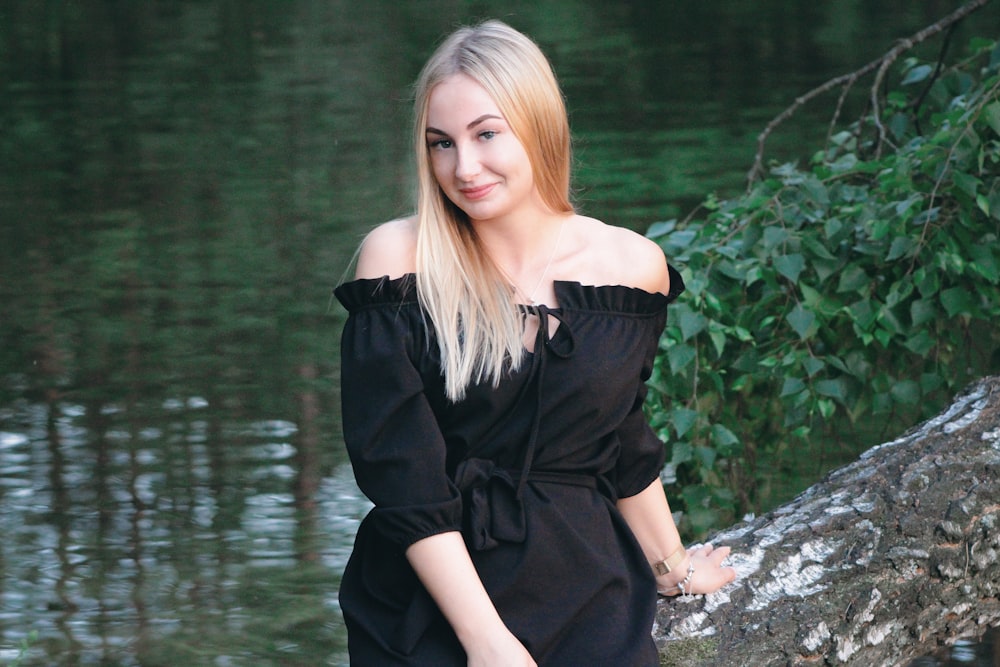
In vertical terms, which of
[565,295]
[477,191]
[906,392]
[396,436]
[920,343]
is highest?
[477,191]

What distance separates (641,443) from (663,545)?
0.17 meters

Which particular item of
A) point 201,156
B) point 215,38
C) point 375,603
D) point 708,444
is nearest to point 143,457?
point 708,444

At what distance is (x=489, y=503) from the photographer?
172cm

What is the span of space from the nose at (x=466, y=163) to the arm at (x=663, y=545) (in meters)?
0.52

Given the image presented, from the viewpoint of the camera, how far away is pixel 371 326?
5.58 feet

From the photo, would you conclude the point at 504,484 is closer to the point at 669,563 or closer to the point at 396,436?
the point at 396,436

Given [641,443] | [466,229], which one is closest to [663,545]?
[641,443]

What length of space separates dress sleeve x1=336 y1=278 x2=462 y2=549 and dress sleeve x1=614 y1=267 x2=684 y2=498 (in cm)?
30

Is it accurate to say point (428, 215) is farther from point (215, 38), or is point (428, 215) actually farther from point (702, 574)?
point (215, 38)

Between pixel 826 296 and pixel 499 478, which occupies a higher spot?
pixel 499 478

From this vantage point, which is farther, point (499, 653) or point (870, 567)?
point (870, 567)

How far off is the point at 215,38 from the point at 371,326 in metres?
12.0

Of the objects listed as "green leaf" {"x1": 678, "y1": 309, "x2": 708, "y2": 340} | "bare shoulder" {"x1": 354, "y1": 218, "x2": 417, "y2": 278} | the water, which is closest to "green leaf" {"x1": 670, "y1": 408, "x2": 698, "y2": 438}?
"green leaf" {"x1": 678, "y1": 309, "x2": 708, "y2": 340}

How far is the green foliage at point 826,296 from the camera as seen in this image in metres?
2.84
